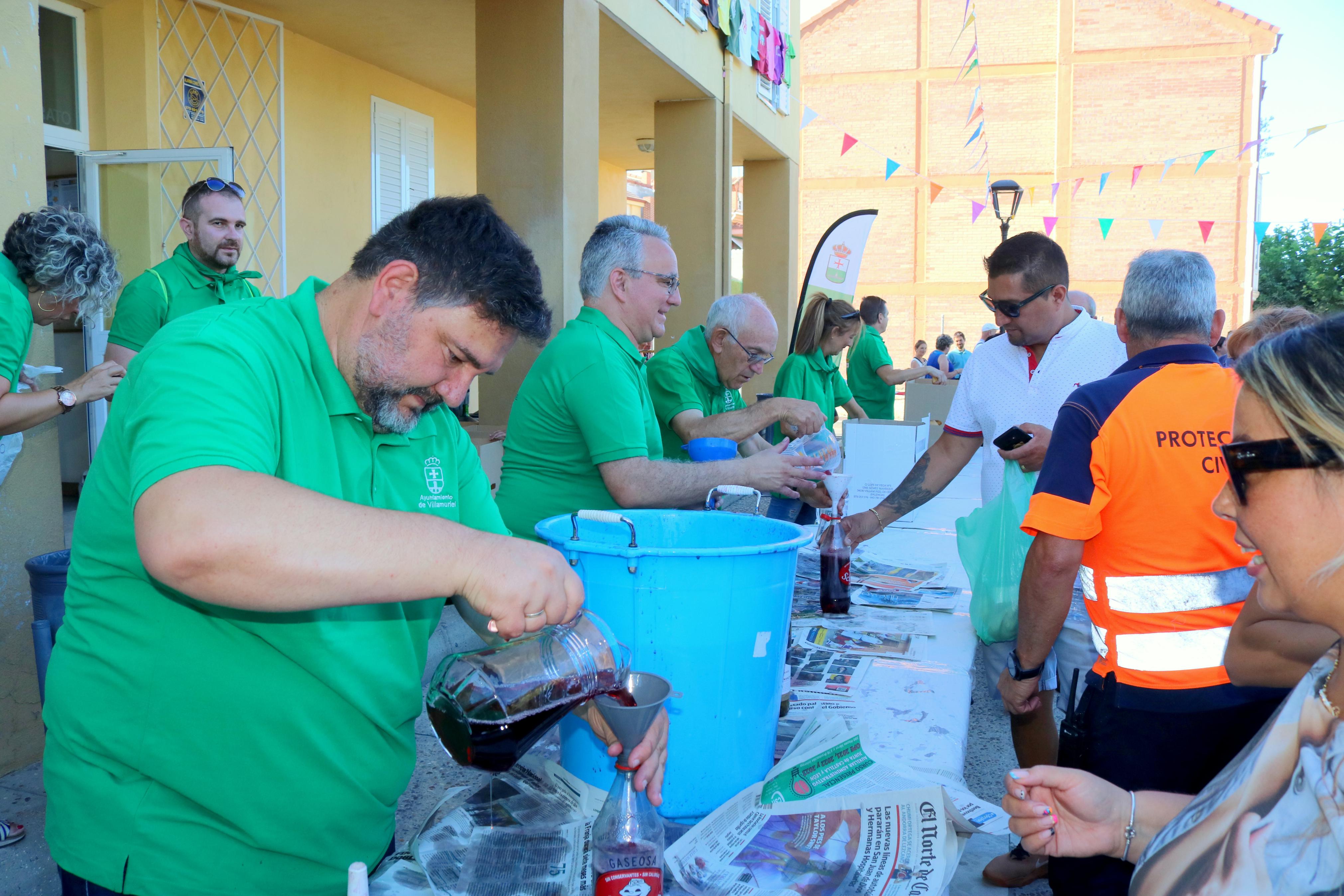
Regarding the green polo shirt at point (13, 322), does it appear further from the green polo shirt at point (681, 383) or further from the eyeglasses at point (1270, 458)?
the eyeglasses at point (1270, 458)

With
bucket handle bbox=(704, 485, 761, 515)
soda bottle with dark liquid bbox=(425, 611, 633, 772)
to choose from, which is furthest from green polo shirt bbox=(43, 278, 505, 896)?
bucket handle bbox=(704, 485, 761, 515)

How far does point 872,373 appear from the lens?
738 centimetres

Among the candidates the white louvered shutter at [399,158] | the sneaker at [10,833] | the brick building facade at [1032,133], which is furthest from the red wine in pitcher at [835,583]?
the brick building facade at [1032,133]

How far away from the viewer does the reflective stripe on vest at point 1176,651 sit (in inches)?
69.7

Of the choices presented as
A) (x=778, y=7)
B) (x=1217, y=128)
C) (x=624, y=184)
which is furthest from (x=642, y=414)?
(x=1217, y=128)

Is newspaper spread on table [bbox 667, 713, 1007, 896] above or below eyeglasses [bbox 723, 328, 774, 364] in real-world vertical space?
below

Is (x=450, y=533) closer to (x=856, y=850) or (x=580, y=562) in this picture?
(x=580, y=562)

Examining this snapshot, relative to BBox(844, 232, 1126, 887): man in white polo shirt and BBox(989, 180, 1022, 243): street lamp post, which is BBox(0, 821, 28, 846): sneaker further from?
BBox(989, 180, 1022, 243): street lamp post

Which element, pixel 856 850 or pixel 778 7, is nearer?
pixel 856 850

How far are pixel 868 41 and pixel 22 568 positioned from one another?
2168cm

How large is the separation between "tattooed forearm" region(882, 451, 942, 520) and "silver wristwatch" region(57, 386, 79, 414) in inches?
96.0

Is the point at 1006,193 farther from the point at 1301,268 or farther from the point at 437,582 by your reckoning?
the point at 1301,268

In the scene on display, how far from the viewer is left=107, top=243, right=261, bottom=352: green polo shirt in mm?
3561

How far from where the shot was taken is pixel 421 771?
2.83 meters
